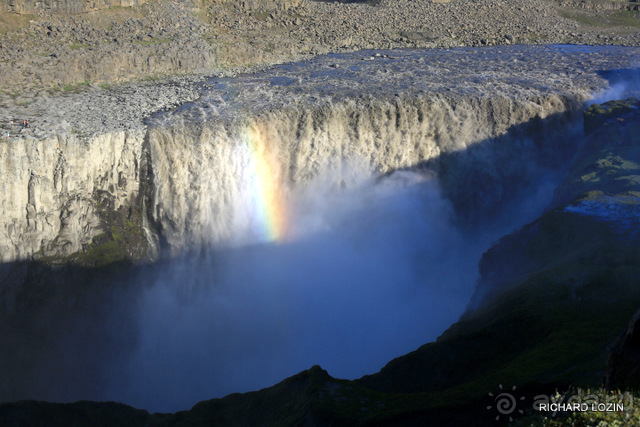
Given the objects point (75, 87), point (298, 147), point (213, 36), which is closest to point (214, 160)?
point (298, 147)

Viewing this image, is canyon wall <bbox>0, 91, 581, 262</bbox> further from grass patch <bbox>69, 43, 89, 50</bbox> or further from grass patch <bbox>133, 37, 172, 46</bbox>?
grass patch <bbox>69, 43, 89, 50</bbox>

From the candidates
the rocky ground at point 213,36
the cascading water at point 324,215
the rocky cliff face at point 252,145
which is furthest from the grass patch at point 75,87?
the cascading water at point 324,215

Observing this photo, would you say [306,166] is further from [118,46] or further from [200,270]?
[118,46]

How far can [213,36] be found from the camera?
43.2 metres

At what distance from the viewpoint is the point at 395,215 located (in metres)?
33.4

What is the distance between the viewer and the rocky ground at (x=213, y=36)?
1307 inches

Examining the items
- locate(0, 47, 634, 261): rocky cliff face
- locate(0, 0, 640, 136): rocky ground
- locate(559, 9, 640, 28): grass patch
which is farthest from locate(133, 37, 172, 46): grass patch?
locate(559, 9, 640, 28): grass patch

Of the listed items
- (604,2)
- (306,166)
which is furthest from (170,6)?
(604,2)

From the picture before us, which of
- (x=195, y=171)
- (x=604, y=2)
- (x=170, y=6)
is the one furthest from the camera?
(x=604, y=2)

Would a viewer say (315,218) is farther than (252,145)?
Yes

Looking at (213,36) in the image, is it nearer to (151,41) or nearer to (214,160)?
(151,41)

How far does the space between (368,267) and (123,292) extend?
12703mm

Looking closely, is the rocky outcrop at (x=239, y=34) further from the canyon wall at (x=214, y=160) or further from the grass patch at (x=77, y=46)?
the canyon wall at (x=214, y=160)

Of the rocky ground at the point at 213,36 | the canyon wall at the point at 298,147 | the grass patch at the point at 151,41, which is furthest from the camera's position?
the grass patch at the point at 151,41
